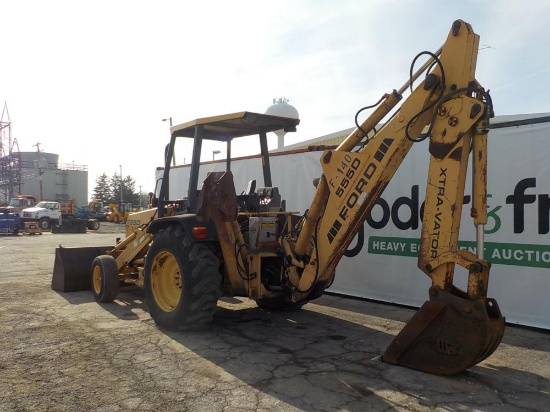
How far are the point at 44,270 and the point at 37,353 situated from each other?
734cm

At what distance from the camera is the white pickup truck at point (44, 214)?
31188 millimetres

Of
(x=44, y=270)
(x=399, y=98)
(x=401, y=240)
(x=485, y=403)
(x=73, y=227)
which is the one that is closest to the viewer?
(x=485, y=403)

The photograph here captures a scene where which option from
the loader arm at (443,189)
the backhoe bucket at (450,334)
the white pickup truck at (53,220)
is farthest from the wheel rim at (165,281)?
the white pickup truck at (53,220)

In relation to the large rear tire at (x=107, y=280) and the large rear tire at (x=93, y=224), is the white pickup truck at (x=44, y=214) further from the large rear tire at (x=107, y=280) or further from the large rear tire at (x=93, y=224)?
the large rear tire at (x=107, y=280)

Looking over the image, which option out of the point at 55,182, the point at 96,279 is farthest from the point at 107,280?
the point at 55,182

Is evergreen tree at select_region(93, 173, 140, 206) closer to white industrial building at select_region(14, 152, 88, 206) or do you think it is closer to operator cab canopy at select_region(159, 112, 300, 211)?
white industrial building at select_region(14, 152, 88, 206)

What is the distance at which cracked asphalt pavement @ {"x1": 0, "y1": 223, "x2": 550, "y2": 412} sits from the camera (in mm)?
3805

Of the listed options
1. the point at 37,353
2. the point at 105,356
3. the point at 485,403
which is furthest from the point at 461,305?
the point at 37,353

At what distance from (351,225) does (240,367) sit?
1.83 m

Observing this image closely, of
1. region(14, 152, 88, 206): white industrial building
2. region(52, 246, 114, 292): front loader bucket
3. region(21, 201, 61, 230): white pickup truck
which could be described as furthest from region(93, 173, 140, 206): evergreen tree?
region(52, 246, 114, 292): front loader bucket

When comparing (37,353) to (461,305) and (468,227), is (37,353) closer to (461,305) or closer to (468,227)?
(461,305)

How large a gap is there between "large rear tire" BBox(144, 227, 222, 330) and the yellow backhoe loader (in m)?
0.01

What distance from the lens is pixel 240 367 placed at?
460cm

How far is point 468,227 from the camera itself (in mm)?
6969
